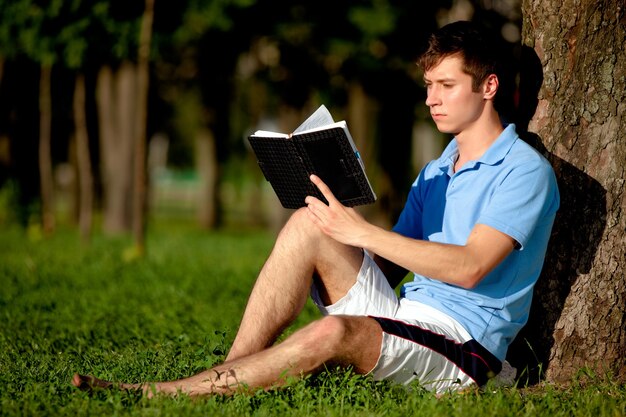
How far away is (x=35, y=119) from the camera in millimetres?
16906

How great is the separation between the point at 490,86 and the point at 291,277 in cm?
128

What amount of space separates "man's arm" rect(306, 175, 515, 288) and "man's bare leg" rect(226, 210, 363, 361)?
6.0 inches

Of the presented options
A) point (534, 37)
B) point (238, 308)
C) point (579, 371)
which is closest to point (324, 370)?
point (579, 371)

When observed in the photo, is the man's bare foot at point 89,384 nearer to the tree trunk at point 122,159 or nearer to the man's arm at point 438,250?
the man's arm at point 438,250

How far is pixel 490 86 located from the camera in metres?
4.27

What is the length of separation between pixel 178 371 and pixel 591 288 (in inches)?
82.8

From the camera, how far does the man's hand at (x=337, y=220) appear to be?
4066 mm

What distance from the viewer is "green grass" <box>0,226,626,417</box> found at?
390 centimetres

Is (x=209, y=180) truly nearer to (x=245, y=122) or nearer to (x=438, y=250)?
(x=245, y=122)

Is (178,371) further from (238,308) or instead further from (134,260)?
(134,260)

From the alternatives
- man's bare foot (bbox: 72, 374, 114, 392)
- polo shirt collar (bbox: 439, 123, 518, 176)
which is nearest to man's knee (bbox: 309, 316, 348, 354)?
man's bare foot (bbox: 72, 374, 114, 392)

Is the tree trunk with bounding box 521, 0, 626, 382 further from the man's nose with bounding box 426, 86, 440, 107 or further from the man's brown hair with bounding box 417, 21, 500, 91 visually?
the man's nose with bounding box 426, 86, 440, 107

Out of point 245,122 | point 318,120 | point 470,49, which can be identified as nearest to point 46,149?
point 318,120

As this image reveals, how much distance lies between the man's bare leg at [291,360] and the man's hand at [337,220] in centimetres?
37
